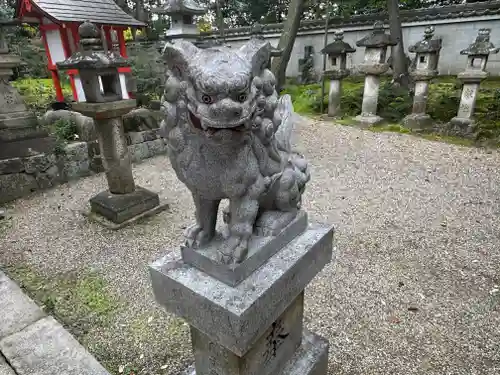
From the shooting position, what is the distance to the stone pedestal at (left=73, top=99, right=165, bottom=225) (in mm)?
4289

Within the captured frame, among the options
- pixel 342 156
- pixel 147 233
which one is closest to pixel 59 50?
pixel 147 233

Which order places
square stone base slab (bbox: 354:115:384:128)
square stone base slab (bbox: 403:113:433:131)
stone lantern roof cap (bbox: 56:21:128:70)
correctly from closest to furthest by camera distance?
stone lantern roof cap (bbox: 56:21:128:70) < square stone base slab (bbox: 403:113:433:131) < square stone base slab (bbox: 354:115:384:128)

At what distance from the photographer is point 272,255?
1697 mm

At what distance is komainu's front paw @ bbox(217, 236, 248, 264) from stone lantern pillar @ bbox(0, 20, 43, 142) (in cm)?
545

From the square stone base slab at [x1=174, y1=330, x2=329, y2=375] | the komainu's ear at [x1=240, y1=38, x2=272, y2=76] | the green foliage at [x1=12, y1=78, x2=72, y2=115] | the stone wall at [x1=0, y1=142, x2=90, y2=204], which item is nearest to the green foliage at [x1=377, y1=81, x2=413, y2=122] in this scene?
the stone wall at [x1=0, y1=142, x2=90, y2=204]

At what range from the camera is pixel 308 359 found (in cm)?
216

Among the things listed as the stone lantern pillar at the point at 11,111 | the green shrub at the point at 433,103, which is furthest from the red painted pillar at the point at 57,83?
the green shrub at the point at 433,103

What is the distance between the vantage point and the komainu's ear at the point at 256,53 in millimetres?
1226

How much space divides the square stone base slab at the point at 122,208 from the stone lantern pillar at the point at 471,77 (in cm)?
665

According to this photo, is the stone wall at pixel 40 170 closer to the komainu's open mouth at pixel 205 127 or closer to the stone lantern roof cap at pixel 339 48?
the komainu's open mouth at pixel 205 127

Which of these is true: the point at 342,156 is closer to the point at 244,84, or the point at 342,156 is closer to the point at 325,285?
the point at 325,285

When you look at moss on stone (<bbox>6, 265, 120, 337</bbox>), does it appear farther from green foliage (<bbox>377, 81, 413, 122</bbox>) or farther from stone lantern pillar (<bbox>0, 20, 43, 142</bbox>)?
green foliage (<bbox>377, 81, 413, 122</bbox>)

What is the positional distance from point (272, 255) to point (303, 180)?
1.43 feet

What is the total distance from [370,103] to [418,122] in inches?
52.3
